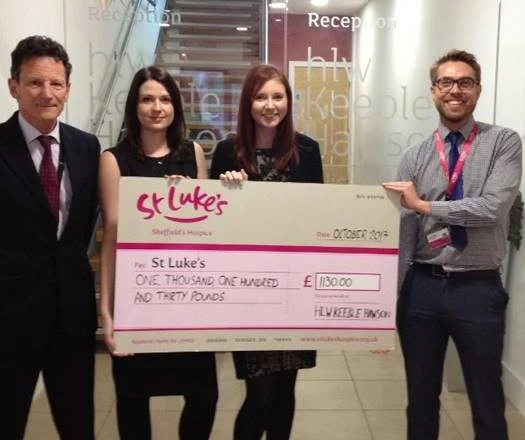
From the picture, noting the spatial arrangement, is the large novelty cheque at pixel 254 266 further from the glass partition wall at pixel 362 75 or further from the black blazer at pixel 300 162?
the glass partition wall at pixel 362 75

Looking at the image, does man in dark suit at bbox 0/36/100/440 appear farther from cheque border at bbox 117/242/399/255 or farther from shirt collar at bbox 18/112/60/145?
cheque border at bbox 117/242/399/255

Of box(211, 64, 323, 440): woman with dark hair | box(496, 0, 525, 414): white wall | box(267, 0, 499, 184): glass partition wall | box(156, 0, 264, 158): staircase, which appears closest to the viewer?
box(211, 64, 323, 440): woman with dark hair

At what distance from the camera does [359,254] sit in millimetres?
1800

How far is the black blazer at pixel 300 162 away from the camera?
187 centimetres

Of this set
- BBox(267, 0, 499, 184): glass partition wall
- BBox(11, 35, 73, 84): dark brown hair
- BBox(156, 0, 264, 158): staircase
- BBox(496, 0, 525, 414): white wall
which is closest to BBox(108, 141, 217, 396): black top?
BBox(11, 35, 73, 84): dark brown hair

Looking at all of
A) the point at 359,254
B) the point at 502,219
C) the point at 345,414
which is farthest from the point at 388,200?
the point at 345,414

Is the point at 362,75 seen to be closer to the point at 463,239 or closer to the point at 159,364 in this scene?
the point at 463,239

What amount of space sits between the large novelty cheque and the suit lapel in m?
0.24

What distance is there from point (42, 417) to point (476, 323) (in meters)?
2.08

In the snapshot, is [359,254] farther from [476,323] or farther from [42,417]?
[42,417]

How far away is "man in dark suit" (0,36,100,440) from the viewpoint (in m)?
1.57

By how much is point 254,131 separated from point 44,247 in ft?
2.44

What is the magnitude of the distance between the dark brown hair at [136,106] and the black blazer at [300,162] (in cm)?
14

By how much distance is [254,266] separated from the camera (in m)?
1.77
